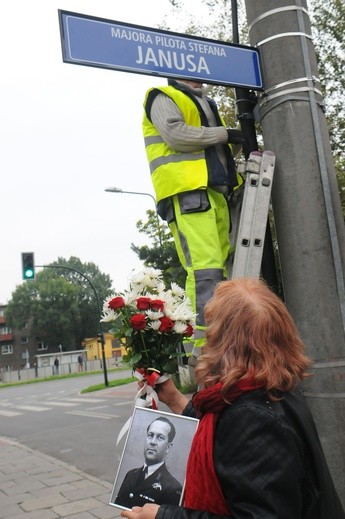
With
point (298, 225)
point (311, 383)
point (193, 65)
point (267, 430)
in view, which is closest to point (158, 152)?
point (193, 65)

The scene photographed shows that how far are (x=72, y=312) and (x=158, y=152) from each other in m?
82.4

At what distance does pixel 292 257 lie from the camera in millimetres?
2797

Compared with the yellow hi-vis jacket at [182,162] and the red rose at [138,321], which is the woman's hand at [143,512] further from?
the yellow hi-vis jacket at [182,162]

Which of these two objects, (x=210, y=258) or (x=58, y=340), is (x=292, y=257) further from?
(x=58, y=340)

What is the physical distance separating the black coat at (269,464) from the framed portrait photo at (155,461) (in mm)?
132

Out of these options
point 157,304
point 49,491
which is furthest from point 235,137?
point 49,491

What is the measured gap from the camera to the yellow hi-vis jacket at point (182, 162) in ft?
9.25

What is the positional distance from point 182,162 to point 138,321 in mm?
1083

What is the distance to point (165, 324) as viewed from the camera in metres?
2.12

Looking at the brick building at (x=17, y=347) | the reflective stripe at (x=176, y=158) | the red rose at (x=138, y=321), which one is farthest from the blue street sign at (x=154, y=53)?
the brick building at (x=17, y=347)

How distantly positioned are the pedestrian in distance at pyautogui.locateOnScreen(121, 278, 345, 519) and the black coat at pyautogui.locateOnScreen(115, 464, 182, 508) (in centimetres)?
6

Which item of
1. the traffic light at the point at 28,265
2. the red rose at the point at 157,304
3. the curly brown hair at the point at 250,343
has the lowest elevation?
the curly brown hair at the point at 250,343

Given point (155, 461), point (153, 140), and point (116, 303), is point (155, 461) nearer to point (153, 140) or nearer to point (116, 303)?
point (116, 303)

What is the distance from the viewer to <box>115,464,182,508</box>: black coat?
67.2 inches
